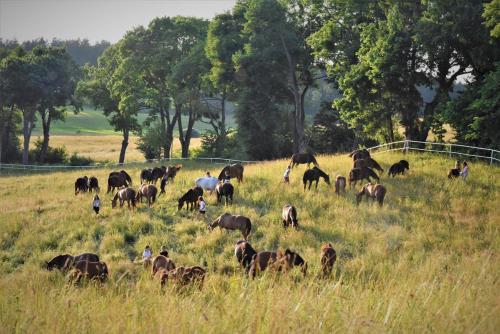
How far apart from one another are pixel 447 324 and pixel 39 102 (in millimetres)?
71393

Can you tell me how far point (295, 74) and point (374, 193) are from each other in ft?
102

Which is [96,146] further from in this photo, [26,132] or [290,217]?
[290,217]

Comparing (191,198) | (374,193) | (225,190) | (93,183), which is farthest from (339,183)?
(93,183)

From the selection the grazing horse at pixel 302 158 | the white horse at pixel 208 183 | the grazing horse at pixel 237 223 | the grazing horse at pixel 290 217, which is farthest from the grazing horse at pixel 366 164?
the grazing horse at pixel 237 223

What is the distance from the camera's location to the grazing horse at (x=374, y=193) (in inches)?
890

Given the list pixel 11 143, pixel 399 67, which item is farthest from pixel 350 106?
pixel 11 143

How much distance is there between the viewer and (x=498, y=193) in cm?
2352

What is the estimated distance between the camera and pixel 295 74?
171 feet

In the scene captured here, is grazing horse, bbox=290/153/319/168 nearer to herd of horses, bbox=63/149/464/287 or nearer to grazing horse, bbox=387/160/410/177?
herd of horses, bbox=63/149/464/287

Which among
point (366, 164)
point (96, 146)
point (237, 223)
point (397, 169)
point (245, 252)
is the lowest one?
point (245, 252)

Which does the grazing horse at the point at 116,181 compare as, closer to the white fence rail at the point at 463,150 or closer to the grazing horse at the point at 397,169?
the grazing horse at the point at 397,169

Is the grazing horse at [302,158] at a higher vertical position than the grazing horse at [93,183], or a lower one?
higher

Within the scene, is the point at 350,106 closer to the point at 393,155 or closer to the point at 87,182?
the point at 393,155

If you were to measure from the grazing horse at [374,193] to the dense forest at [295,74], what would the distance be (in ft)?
36.2
